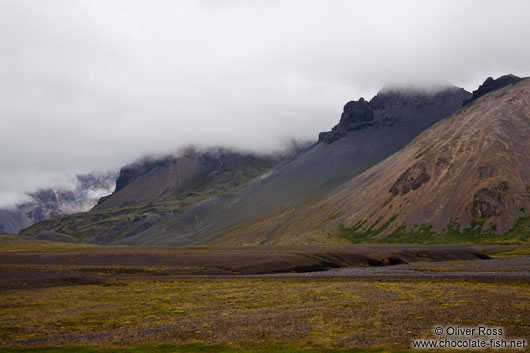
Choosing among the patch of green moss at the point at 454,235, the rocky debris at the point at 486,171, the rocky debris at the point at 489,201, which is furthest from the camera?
the rocky debris at the point at 486,171

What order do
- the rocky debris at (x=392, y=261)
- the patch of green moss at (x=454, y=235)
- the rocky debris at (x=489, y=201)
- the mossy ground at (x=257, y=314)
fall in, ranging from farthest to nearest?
the rocky debris at (x=489, y=201) → the patch of green moss at (x=454, y=235) → the rocky debris at (x=392, y=261) → the mossy ground at (x=257, y=314)

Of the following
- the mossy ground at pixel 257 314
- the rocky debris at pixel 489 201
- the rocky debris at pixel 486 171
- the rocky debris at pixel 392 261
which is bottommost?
the rocky debris at pixel 392 261

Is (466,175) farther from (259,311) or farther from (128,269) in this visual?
(259,311)

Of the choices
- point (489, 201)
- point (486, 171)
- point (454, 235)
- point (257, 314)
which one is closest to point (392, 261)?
point (454, 235)

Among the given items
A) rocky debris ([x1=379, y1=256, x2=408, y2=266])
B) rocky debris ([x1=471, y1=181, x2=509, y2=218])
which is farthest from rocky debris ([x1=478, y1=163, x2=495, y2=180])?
rocky debris ([x1=379, y1=256, x2=408, y2=266])

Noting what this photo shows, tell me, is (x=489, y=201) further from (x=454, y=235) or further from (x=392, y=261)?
(x=392, y=261)

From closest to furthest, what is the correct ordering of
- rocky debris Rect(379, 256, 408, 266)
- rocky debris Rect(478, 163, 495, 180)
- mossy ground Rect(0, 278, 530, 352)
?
mossy ground Rect(0, 278, 530, 352) → rocky debris Rect(379, 256, 408, 266) → rocky debris Rect(478, 163, 495, 180)

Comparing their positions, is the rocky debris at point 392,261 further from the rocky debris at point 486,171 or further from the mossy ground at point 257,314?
the rocky debris at point 486,171

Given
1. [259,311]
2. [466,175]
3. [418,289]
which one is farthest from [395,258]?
[466,175]

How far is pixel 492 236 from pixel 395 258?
7168 centimetres

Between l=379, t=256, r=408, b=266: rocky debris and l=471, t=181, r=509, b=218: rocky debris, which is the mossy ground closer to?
l=379, t=256, r=408, b=266: rocky debris

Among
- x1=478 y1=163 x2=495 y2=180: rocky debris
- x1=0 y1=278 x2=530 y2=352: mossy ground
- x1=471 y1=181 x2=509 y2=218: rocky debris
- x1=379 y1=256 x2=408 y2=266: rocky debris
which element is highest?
x1=478 y1=163 x2=495 y2=180: rocky debris

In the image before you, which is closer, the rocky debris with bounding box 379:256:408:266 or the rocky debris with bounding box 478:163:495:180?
the rocky debris with bounding box 379:256:408:266

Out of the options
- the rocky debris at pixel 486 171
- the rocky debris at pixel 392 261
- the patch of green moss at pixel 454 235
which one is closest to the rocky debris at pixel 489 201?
the patch of green moss at pixel 454 235
